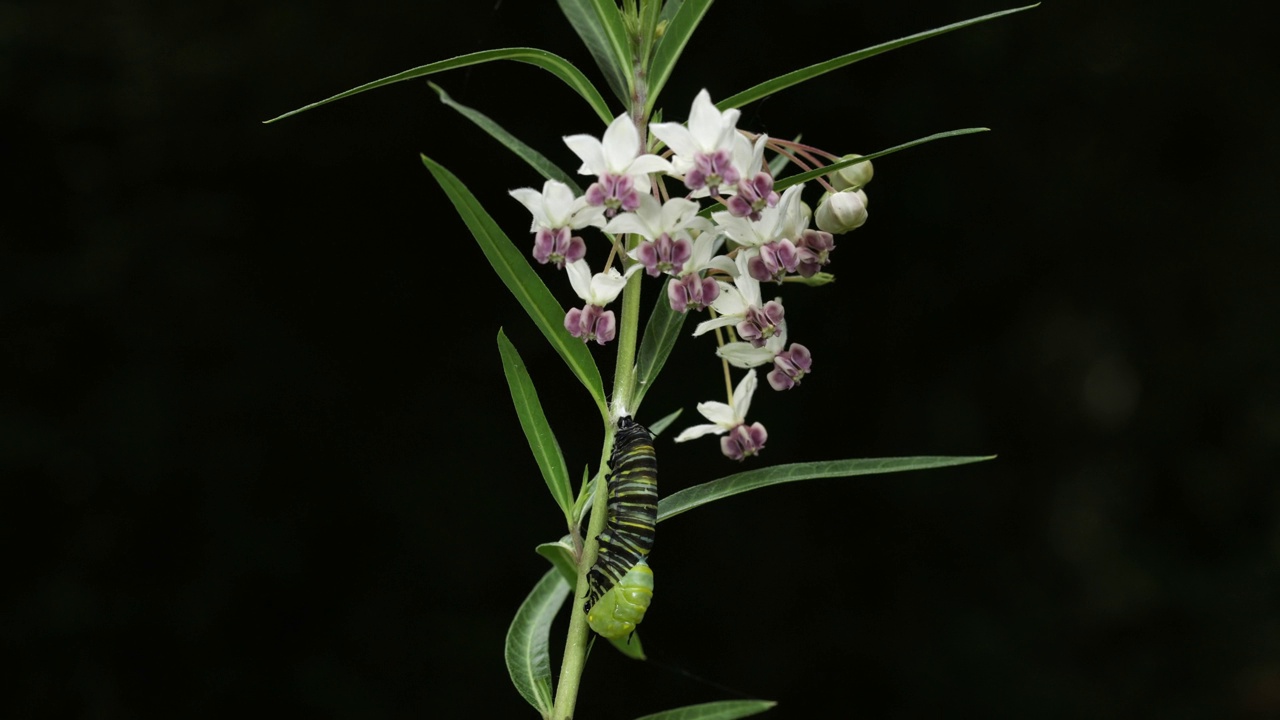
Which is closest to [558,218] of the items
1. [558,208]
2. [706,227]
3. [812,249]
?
[558,208]

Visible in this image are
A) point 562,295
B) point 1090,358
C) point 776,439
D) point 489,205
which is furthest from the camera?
point 1090,358

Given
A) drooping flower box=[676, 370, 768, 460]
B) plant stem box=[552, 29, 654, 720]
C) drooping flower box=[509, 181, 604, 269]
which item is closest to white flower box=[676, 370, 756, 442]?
drooping flower box=[676, 370, 768, 460]

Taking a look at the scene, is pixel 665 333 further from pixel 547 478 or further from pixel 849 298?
pixel 849 298

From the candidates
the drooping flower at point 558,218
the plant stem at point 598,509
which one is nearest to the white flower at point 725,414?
the plant stem at point 598,509

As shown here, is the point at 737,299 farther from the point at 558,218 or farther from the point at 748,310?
the point at 558,218

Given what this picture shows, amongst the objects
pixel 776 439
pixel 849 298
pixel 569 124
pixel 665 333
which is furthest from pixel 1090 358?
pixel 665 333

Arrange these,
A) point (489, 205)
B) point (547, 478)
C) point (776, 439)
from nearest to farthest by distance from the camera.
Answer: point (547, 478) → point (489, 205) → point (776, 439)
